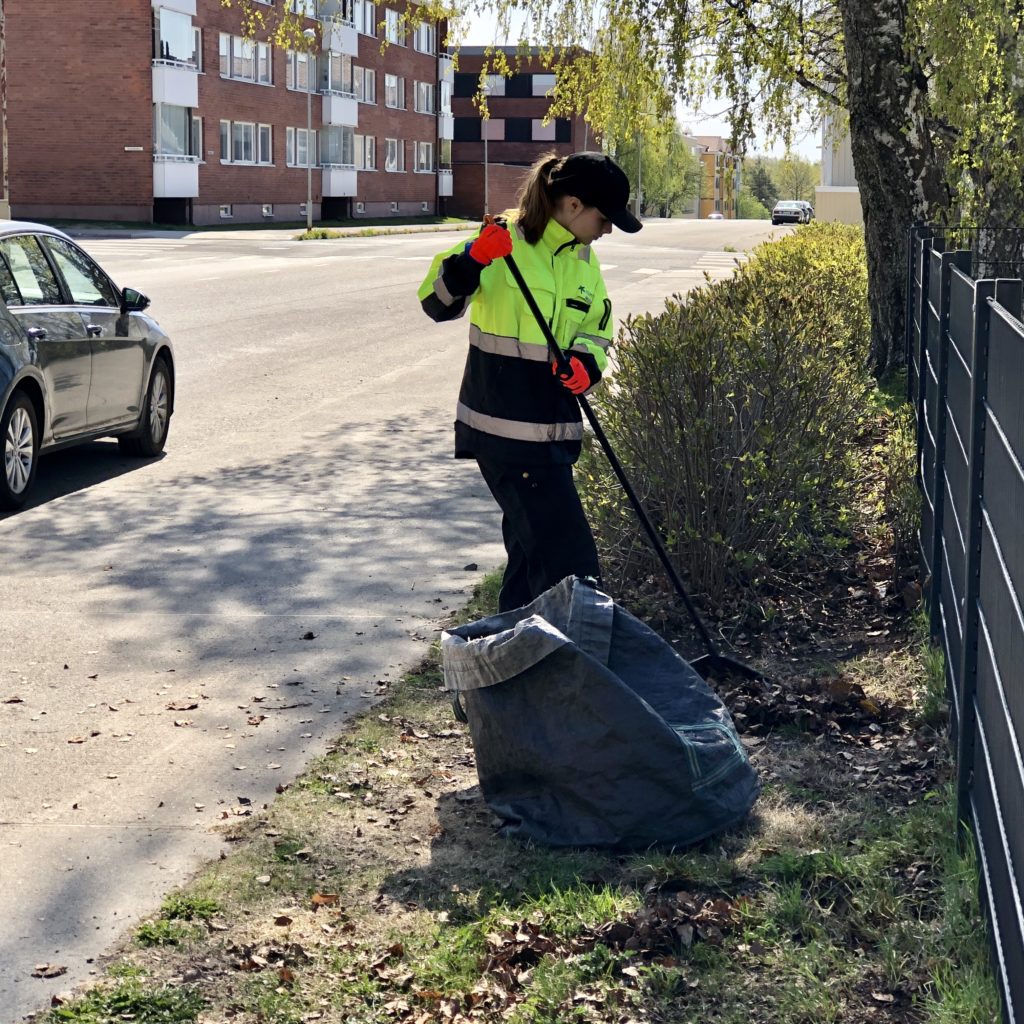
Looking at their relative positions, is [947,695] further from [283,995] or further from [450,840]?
[283,995]

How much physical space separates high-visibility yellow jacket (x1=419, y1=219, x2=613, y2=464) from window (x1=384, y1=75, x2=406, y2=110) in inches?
2890

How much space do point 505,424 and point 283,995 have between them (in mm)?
2175

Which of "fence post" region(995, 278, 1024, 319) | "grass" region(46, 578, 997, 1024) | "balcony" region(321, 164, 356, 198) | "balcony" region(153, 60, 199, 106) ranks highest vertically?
"balcony" region(153, 60, 199, 106)

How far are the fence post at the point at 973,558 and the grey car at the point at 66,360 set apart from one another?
6.17 meters

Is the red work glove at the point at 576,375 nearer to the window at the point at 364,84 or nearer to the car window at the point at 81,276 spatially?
the car window at the point at 81,276

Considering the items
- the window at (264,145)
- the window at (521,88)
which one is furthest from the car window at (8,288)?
the window at (521,88)

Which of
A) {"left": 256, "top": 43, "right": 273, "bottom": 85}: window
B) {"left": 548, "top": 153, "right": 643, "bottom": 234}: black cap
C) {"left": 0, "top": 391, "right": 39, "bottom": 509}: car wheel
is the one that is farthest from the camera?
{"left": 256, "top": 43, "right": 273, "bottom": 85}: window

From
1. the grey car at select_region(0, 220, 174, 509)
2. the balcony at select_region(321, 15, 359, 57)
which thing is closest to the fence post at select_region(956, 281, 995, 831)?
the grey car at select_region(0, 220, 174, 509)

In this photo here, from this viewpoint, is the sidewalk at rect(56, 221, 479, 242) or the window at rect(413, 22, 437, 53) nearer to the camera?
the sidewalk at rect(56, 221, 479, 242)

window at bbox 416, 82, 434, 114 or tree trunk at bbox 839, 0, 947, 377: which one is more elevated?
window at bbox 416, 82, 434, 114

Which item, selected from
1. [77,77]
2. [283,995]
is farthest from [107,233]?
[283,995]

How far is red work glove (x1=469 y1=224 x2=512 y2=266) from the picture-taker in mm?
5055

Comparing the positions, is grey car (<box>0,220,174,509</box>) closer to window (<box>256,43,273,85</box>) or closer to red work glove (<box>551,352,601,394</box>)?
red work glove (<box>551,352,601,394</box>)

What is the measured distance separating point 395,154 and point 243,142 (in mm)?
17888
